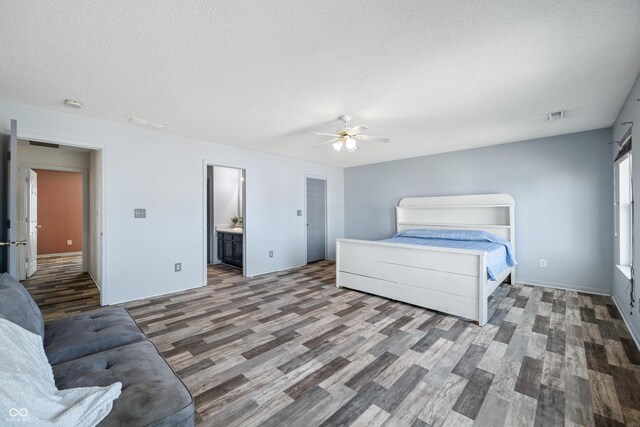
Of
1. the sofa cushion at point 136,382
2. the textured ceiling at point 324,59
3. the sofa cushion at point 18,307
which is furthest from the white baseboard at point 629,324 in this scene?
the sofa cushion at point 18,307

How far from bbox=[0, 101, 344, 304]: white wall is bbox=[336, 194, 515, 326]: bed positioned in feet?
6.68

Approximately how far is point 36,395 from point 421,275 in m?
3.22

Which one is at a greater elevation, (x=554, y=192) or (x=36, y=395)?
(x=554, y=192)

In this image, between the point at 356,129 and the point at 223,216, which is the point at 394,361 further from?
the point at 223,216

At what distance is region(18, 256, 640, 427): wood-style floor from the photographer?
64.7 inches

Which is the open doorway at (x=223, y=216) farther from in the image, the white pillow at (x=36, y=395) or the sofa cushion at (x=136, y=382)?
the white pillow at (x=36, y=395)

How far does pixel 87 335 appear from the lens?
1.72 meters

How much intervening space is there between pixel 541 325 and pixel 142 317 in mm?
4316

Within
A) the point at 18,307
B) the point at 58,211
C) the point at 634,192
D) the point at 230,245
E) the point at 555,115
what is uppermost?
the point at 555,115

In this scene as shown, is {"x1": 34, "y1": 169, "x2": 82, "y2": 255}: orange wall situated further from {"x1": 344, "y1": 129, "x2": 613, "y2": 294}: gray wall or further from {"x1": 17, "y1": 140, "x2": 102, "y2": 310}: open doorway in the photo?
{"x1": 344, "y1": 129, "x2": 613, "y2": 294}: gray wall

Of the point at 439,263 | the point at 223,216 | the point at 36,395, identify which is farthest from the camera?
the point at 223,216

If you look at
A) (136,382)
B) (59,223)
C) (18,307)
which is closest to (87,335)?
(18,307)

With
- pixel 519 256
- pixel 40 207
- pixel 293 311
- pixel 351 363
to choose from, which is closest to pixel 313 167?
pixel 293 311

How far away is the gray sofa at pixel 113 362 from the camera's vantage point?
1074 millimetres
